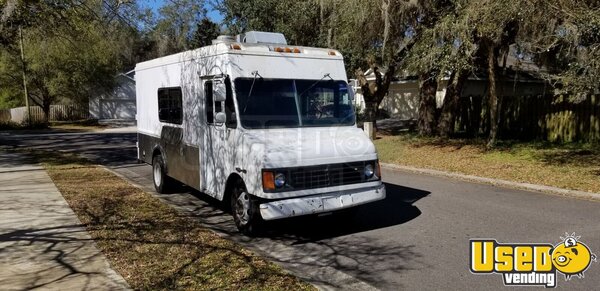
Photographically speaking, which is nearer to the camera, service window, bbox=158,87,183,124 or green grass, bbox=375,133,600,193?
service window, bbox=158,87,183,124

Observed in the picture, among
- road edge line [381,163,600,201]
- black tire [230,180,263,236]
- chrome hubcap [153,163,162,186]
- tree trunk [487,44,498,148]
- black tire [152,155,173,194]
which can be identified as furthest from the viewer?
tree trunk [487,44,498,148]

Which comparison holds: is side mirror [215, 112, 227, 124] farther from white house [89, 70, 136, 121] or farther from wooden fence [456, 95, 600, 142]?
white house [89, 70, 136, 121]

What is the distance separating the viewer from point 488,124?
66.6ft

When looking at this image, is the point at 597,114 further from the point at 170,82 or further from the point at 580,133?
the point at 170,82

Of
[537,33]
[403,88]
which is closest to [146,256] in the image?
[537,33]

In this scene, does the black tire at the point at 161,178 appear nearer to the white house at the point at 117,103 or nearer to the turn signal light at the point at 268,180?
the turn signal light at the point at 268,180

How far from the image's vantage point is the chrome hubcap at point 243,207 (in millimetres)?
6648

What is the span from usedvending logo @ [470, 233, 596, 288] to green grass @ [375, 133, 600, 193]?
4356 millimetres

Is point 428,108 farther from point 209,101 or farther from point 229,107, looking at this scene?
point 229,107

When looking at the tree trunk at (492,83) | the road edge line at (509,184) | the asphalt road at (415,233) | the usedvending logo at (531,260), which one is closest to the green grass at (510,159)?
the road edge line at (509,184)

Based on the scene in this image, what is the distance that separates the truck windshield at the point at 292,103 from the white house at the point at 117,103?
3944 centimetres

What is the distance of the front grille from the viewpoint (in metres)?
6.24

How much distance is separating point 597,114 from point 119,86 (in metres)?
38.4

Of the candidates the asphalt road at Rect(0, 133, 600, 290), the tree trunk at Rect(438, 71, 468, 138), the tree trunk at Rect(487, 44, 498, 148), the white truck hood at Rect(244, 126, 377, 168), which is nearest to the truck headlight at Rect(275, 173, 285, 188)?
the white truck hood at Rect(244, 126, 377, 168)
